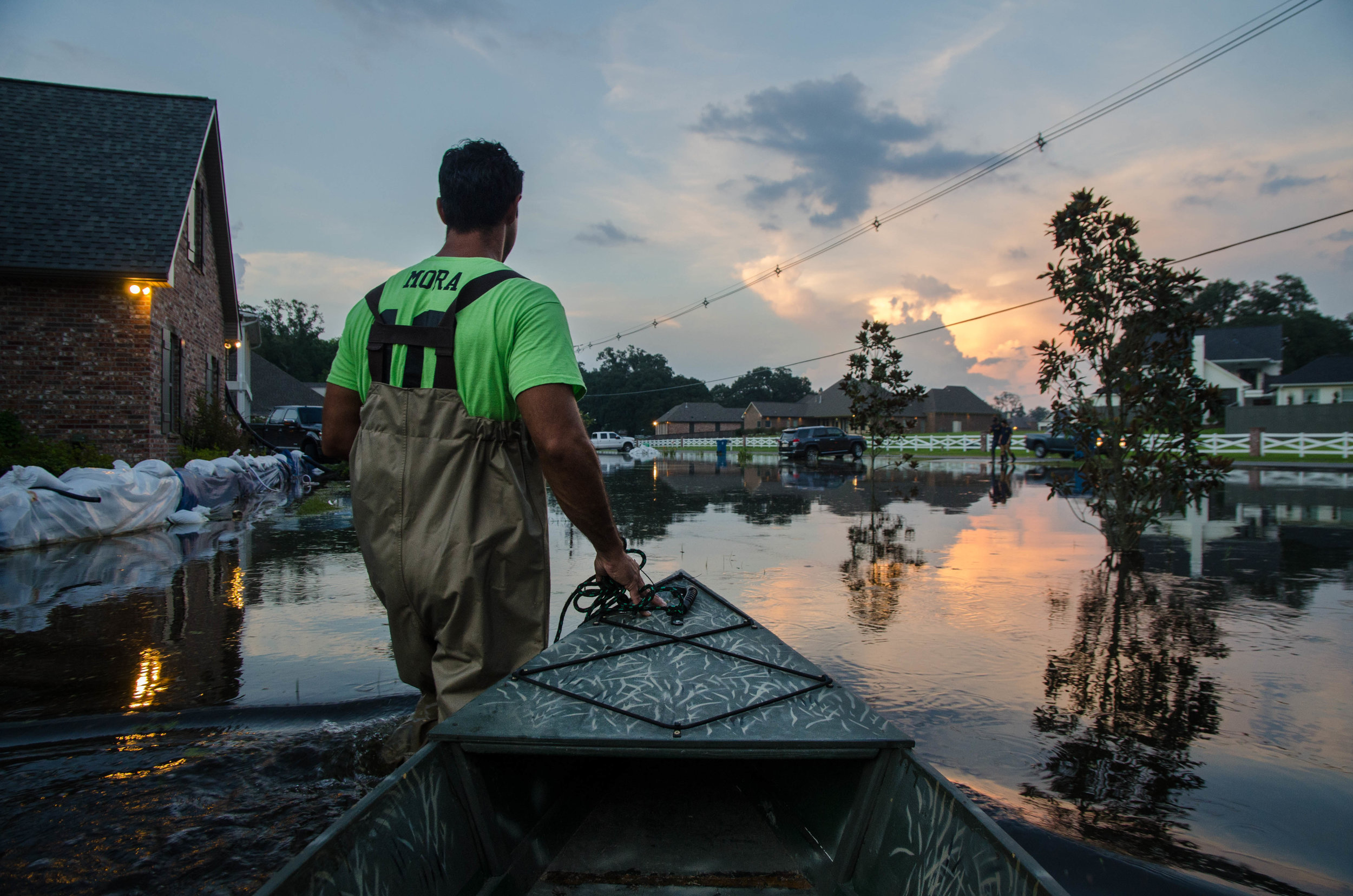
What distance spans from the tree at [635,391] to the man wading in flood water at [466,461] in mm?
100054

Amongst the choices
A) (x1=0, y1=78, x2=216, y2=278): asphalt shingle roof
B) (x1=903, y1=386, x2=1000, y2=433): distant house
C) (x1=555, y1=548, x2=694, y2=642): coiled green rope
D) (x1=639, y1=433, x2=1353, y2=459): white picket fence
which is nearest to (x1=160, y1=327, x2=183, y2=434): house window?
(x1=0, y1=78, x2=216, y2=278): asphalt shingle roof

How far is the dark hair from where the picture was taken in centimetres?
235

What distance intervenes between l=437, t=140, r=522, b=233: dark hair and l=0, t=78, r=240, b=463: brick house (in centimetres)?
1252

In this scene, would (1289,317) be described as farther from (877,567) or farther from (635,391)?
(877,567)

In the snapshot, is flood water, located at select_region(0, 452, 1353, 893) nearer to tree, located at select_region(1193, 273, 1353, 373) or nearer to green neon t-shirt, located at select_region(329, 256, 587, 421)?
green neon t-shirt, located at select_region(329, 256, 587, 421)

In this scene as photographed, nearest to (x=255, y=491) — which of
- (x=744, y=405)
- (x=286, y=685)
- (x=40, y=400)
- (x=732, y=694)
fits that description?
(x=40, y=400)

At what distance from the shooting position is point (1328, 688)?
4.13 meters

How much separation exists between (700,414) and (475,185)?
323 feet

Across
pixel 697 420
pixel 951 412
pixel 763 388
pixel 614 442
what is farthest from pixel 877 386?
pixel 763 388

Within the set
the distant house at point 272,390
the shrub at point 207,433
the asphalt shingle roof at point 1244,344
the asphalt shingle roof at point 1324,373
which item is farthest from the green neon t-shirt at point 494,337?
the asphalt shingle roof at point 1324,373

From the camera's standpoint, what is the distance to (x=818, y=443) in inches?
1427

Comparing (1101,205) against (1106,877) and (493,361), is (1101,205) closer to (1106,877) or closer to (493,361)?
(1106,877)

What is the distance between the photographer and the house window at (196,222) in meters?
15.6

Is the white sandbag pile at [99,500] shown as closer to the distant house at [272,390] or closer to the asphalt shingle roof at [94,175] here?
the asphalt shingle roof at [94,175]
